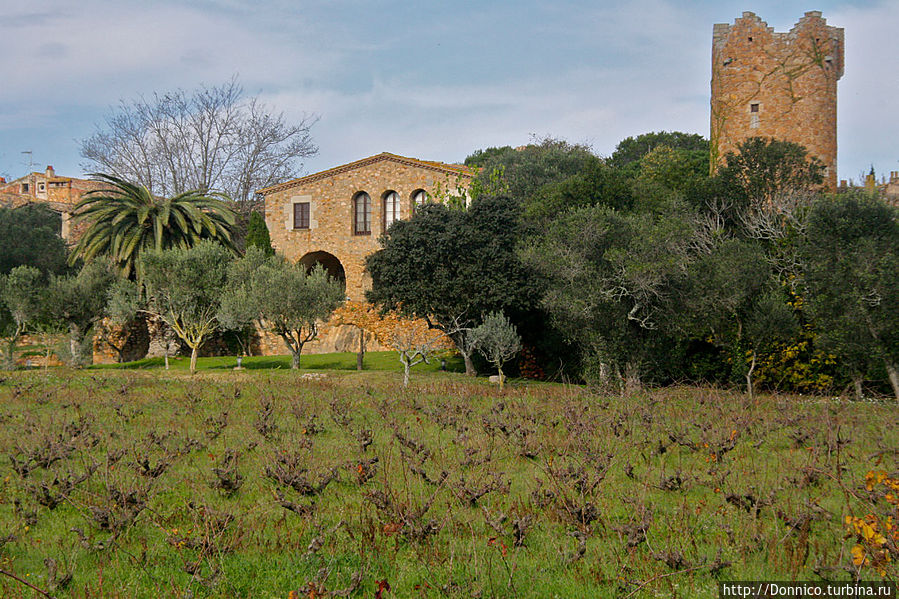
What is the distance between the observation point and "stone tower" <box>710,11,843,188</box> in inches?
938

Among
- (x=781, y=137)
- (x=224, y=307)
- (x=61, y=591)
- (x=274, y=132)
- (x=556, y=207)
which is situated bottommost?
(x=61, y=591)

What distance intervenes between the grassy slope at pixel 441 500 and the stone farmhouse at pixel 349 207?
72.7ft

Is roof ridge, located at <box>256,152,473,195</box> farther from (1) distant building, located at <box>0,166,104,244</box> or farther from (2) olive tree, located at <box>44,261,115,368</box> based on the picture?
(1) distant building, located at <box>0,166,104,244</box>

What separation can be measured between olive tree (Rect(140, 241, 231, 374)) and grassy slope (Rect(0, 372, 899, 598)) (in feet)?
33.3

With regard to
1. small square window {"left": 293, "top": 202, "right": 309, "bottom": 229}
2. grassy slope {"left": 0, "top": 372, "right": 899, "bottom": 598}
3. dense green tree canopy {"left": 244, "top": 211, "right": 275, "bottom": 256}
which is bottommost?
grassy slope {"left": 0, "top": 372, "right": 899, "bottom": 598}

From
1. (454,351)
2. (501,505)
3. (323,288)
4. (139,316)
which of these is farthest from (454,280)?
(139,316)

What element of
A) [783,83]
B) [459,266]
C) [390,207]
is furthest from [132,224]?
[783,83]

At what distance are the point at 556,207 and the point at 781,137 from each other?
856cm

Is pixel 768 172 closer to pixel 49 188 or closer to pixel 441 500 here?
pixel 441 500

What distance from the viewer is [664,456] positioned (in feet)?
28.3

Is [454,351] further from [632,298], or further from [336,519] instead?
[336,519]

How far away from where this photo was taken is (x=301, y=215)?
35.2m

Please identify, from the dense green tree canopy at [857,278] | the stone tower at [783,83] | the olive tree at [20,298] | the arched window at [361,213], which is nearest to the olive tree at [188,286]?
the olive tree at [20,298]

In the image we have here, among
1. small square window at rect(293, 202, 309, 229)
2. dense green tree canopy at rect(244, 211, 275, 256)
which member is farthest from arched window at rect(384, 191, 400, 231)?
dense green tree canopy at rect(244, 211, 275, 256)
